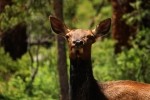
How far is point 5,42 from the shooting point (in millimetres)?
18734

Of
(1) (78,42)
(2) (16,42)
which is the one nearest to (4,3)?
(2) (16,42)

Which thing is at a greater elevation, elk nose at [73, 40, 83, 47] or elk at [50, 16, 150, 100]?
elk nose at [73, 40, 83, 47]

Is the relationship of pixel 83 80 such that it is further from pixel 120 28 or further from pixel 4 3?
pixel 120 28

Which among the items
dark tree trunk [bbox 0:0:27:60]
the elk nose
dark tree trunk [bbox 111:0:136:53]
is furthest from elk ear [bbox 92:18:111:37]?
dark tree trunk [bbox 111:0:136:53]

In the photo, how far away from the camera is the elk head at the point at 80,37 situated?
9.21 m

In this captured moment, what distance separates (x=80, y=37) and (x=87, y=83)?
0.73 meters

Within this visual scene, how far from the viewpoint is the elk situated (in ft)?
30.4

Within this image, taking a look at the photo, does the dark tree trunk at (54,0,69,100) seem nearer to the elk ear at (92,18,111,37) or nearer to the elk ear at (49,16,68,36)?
the elk ear at (49,16,68,36)

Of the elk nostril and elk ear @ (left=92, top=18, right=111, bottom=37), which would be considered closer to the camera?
the elk nostril

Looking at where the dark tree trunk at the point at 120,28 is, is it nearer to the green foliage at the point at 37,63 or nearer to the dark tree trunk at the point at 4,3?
the green foliage at the point at 37,63

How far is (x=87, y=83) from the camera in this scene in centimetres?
961

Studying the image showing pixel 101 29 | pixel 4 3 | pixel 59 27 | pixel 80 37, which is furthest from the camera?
pixel 4 3

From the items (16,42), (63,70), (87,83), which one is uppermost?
(16,42)

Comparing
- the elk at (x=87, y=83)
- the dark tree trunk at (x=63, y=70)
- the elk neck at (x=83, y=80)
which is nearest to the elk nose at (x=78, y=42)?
the elk at (x=87, y=83)
